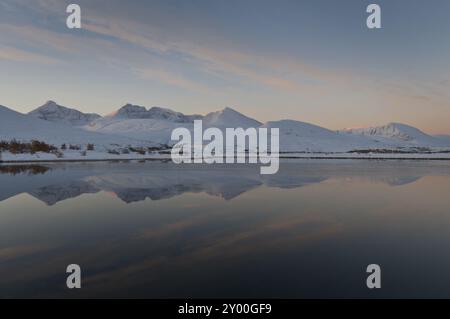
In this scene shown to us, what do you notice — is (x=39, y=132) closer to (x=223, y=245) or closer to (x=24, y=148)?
(x=24, y=148)

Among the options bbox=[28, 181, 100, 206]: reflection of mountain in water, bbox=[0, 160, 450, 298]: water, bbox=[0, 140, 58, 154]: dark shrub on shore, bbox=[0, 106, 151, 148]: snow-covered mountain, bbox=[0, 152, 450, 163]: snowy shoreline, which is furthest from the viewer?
bbox=[0, 106, 151, 148]: snow-covered mountain

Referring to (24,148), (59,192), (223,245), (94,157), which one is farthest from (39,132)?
(223,245)

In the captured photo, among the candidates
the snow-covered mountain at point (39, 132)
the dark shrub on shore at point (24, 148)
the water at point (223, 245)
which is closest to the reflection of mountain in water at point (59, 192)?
the water at point (223, 245)

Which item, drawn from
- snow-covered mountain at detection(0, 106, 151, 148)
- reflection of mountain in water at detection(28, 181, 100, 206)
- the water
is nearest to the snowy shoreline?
reflection of mountain in water at detection(28, 181, 100, 206)

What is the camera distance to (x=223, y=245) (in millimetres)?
9258

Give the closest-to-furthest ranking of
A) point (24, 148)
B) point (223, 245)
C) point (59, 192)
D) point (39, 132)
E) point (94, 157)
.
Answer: point (223, 245), point (59, 192), point (94, 157), point (24, 148), point (39, 132)

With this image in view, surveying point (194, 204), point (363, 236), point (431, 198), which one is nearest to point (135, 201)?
point (194, 204)

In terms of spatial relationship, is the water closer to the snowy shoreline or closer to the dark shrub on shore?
the snowy shoreline

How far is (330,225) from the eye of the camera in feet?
37.6

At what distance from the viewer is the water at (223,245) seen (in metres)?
6.64

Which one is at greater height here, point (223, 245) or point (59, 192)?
point (59, 192)

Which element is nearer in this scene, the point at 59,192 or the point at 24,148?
the point at 59,192

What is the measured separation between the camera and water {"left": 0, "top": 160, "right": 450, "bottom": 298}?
6641mm

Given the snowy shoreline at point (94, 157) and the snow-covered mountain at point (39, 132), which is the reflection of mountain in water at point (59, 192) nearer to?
the snowy shoreline at point (94, 157)
